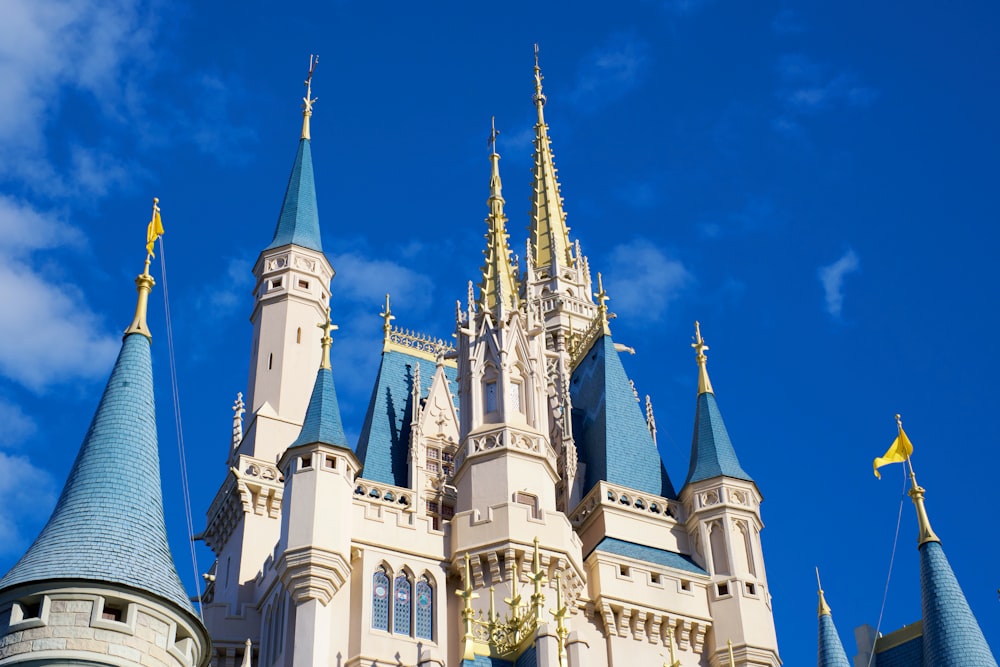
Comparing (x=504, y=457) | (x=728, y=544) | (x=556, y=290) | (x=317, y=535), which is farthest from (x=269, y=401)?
(x=556, y=290)

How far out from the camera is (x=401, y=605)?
2944cm

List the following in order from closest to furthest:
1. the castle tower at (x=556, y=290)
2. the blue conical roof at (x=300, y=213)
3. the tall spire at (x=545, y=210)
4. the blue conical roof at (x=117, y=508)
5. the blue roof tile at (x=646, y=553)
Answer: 1. the blue conical roof at (x=117, y=508)
2. the blue roof tile at (x=646, y=553)
3. the castle tower at (x=556, y=290)
4. the blue conical roof at (x=300, y=213)
5. the tall spire at (x=545, y=210)

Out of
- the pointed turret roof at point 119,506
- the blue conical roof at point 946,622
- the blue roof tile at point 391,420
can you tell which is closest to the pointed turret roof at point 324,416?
the blue roof tile at point 391,420

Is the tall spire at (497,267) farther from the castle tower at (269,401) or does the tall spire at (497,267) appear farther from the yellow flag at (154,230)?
the yellow flag at (154,230)

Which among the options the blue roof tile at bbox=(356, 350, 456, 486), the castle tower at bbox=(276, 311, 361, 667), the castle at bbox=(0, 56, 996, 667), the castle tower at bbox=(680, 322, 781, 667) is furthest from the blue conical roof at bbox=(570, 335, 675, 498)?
the castle tower at bbox=(276, 311, 361, 667)

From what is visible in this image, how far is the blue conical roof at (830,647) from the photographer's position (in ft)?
97.7

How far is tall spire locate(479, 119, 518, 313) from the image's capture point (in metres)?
34.6

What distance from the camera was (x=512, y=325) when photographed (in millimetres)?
34000

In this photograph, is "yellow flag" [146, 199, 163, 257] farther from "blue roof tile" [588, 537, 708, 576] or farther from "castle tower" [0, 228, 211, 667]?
"blue roof tile" [588, 537, 708, 576]

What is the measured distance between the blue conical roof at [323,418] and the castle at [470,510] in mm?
43

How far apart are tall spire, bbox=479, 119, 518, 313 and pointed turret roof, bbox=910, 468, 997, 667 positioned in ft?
32.1

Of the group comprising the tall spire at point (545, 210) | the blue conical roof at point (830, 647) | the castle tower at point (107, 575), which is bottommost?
the castle tower at point (107, 575)

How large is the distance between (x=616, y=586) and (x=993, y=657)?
6.89 m

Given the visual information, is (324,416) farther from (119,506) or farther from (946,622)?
(946,622)
